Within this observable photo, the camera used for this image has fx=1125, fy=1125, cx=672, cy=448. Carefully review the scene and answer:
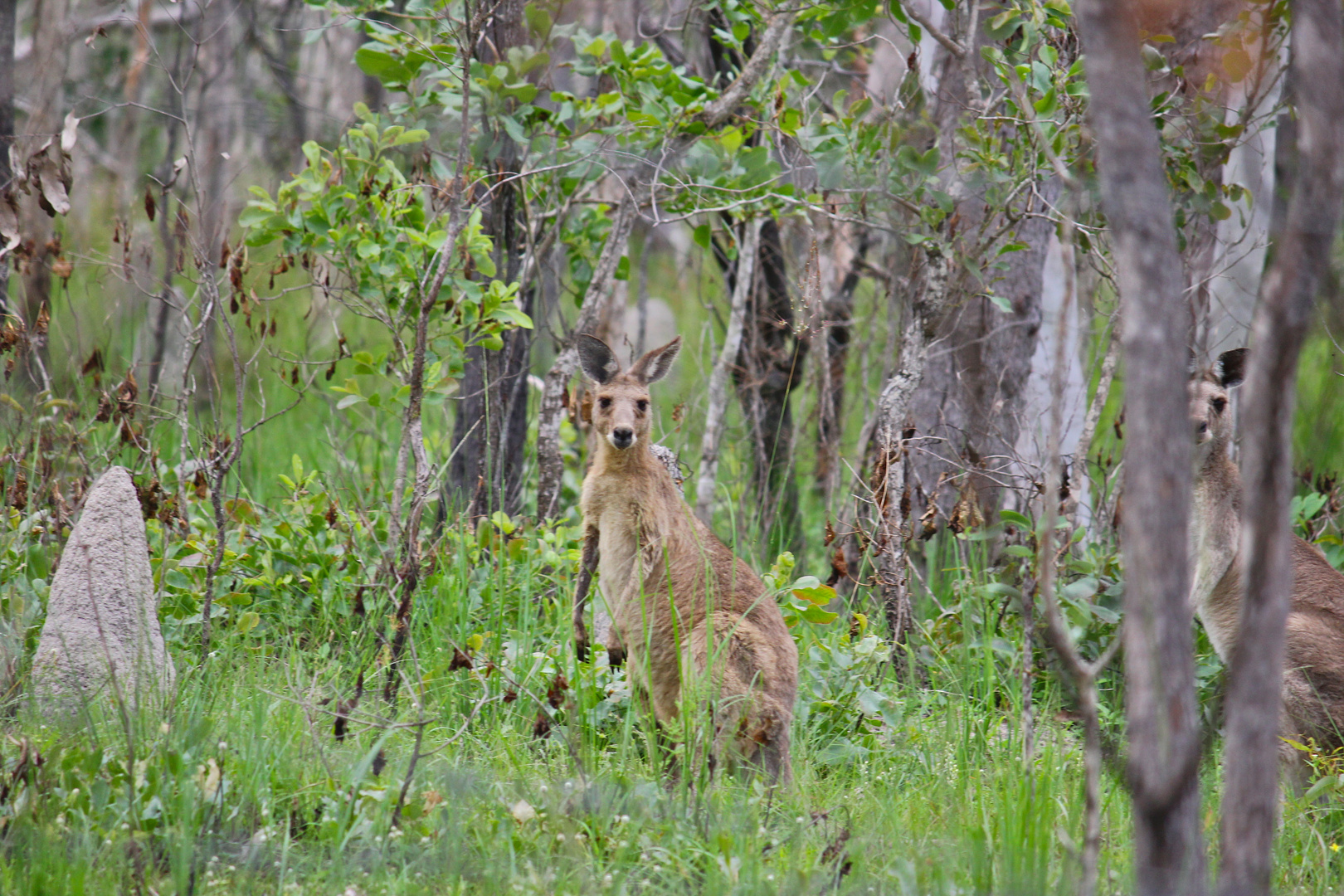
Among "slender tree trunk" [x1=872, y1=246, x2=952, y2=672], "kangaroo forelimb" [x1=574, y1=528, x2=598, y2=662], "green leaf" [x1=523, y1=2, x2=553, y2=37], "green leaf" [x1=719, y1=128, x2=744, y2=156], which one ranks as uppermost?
"green leaf" [x1=523, y1=2, x2=553, y2=37]

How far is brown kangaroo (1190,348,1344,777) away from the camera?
14.6 ft

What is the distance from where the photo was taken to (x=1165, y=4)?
14.0 feet

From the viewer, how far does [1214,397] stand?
488cm

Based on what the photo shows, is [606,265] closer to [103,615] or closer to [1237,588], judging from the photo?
[103,615]

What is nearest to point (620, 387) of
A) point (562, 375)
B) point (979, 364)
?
point (562, 375)

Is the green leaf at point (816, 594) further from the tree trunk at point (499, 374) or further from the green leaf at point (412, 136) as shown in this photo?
the green leaf at point (412, 136)

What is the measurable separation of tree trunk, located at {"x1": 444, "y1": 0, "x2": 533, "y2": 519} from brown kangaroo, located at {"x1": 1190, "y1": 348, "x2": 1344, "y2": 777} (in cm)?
321

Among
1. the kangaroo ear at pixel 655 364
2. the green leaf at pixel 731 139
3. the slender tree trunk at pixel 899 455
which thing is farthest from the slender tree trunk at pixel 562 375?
the slender tree trunk at pixel 899 455

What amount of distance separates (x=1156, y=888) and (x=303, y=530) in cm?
387

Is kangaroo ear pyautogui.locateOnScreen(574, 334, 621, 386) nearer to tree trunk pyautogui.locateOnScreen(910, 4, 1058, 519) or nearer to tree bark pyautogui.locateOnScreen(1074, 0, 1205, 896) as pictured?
tree trunk pyautogui.locateOnScreen(910, 4, 1058, 519)

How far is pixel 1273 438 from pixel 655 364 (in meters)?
3.03

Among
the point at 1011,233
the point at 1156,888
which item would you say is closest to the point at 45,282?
the point at 1011,233

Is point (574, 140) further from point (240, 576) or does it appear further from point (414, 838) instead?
point (414, 838)

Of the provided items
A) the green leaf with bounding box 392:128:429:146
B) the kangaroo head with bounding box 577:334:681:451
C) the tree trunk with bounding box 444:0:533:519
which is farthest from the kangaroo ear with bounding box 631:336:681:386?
the green leaf with bounding box 392:128:429:146
